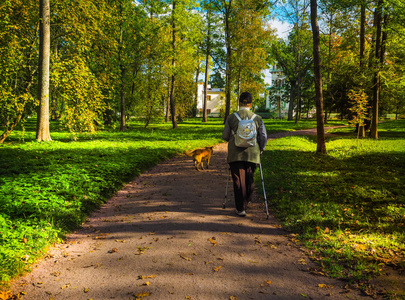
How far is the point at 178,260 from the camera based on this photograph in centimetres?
368

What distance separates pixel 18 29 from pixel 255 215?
13.6 meters

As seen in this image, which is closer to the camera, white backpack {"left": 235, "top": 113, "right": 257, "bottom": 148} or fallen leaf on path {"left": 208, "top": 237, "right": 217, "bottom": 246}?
fallen leaf on path {"left": 208, "top": 237, "right": 217, "bottom": 246}

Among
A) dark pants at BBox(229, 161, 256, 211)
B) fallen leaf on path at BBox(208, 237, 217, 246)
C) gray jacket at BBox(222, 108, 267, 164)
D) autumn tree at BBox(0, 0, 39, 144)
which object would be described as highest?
autumn tree at BBox(0, 0, 39, 144)

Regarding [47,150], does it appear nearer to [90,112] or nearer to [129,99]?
[90,112]

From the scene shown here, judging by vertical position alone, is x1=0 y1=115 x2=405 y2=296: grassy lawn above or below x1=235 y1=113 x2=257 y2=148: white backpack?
below

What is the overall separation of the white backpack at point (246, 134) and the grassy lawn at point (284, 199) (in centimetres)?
168

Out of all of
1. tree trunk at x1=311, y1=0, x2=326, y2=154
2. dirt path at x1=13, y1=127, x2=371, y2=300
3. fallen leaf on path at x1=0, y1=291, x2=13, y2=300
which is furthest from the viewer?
tree trunk at x1=311, y1=0, x2=326, y2=154

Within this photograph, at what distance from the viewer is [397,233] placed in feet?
15.2

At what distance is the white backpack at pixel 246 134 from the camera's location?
5176 millimetres

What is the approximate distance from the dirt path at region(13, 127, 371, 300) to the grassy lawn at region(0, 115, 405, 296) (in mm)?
336

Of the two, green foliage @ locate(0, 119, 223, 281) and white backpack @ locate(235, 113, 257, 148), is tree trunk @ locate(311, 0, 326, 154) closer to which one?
green foliage @ locate(0, 119, 223, 281)

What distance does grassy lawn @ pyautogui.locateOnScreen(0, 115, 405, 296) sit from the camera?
3.89m

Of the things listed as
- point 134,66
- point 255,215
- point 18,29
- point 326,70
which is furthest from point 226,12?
point 255,215

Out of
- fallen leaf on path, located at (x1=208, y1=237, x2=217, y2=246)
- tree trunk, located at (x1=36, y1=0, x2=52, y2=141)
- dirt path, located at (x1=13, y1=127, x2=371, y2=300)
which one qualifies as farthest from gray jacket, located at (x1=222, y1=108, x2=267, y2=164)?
tree trunk, located at (x1=36, y1=0, x2=52, y2=141)
